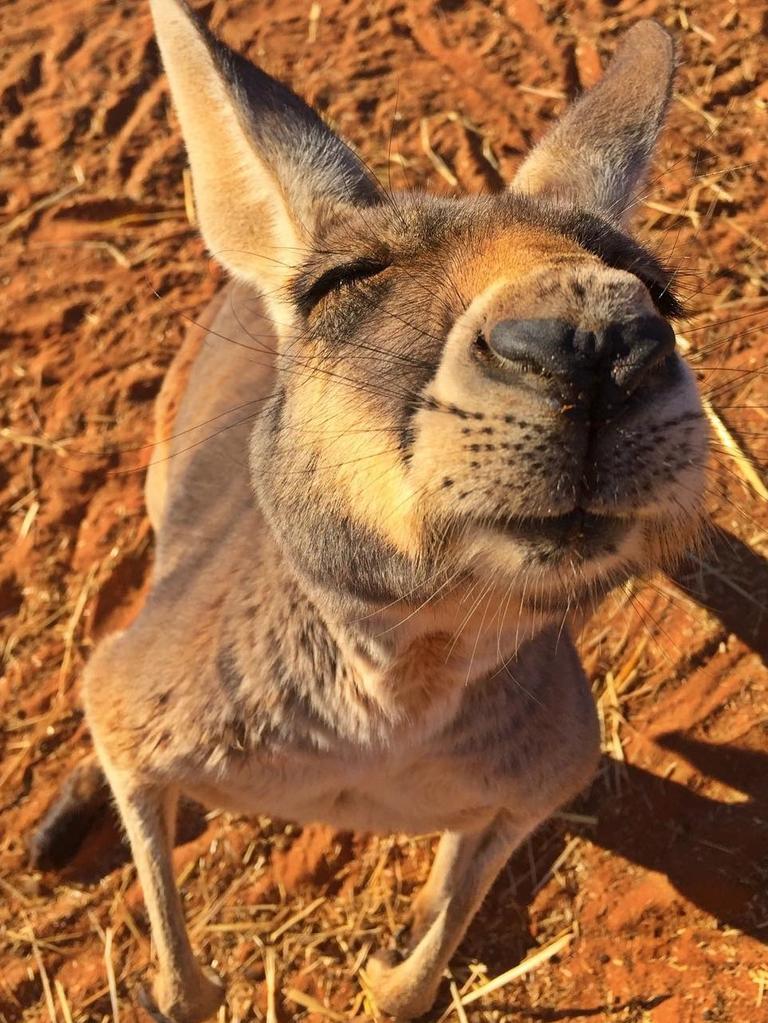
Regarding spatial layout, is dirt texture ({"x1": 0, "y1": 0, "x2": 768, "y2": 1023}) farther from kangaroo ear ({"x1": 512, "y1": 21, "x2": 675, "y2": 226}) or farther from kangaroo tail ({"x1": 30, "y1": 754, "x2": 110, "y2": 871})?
kangaroo ear ({"x1": 512, "y1": 21, "x2": 675, "y2": 226})

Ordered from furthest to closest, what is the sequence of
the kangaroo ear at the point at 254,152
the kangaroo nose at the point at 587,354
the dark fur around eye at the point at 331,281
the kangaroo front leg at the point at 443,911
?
the kangaroo front leg at the point at 443,911, the kangaroo ear at the point at 254,152, the dark fur around eye at the point at 331,281, the kangaroo nose at the point at 587,354

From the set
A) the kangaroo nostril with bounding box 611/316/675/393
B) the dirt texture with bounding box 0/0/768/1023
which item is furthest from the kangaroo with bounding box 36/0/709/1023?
the dirt texture with bounding box 0/0/768/1023

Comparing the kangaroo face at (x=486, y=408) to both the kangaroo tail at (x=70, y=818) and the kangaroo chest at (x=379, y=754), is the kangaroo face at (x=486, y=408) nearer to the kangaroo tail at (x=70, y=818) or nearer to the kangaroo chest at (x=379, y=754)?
the kangaroo chest at (x=379, y=754)

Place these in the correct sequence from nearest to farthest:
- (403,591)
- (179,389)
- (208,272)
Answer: (403,591) < (179,389) < (208,272)

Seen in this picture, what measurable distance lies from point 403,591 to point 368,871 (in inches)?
77.0

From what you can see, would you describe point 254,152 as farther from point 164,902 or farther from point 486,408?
point 164,902

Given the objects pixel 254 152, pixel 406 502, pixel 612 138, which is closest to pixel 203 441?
pixel 254 152

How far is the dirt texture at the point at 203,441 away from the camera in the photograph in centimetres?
326

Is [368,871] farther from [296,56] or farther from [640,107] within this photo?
[296,56]

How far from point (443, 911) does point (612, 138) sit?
2.11 m

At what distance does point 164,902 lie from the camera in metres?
2.73

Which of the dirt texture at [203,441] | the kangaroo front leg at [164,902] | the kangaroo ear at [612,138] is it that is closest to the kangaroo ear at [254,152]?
the kangaroo ear at [612,138]

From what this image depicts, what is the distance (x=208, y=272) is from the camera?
505cm

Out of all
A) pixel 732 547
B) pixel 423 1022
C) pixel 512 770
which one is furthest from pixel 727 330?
pixel 423 1022
